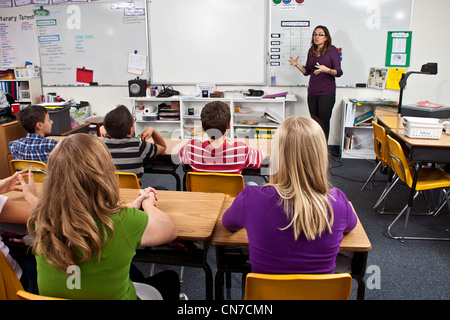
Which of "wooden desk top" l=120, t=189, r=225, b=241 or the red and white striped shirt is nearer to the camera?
"wooden desk top" l=120, t=189, r=225, b=241

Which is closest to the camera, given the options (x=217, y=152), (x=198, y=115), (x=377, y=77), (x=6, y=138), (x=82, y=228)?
(x=82, y=228)

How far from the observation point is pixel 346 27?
481cm

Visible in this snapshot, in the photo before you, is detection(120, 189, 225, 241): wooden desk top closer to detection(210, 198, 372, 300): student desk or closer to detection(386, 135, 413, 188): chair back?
detection(210, 198, 372, 300): student desk

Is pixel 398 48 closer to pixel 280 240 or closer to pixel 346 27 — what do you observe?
pixel 346 27

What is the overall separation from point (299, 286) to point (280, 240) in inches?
6.4

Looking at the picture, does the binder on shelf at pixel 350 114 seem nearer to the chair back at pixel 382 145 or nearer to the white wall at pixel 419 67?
the white wall at pixel 419 67

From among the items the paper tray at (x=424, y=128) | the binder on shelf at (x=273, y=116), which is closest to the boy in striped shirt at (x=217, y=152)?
the paper tray at (x=424, y=128)

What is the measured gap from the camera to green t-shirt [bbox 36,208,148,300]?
1.14 meters

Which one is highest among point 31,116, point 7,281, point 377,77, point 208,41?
point 208,41

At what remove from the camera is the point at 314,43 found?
4.52m

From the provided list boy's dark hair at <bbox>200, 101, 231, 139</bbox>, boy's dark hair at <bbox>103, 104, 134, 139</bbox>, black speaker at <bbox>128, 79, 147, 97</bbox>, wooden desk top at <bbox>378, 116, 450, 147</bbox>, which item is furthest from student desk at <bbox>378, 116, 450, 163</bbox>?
black speaker at <bbox>128, 79, 147, 97</bbox>

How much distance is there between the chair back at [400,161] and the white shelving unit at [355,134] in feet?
6.37

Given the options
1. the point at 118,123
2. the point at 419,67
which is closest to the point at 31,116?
the point at 118,123

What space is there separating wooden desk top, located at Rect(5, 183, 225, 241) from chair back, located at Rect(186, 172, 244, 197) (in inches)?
12.2
